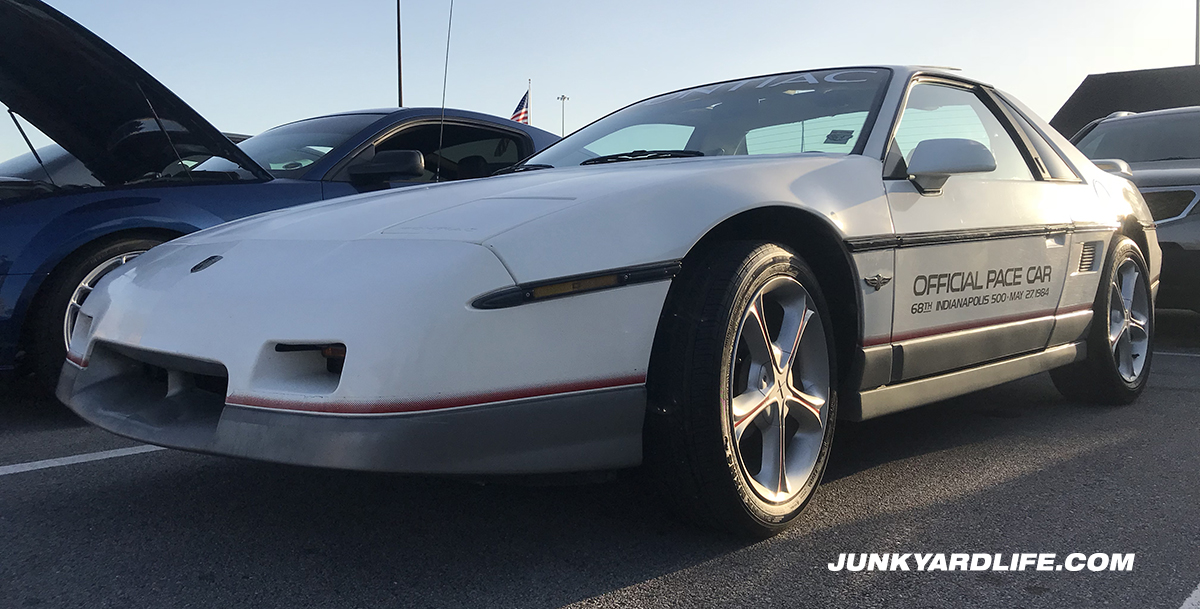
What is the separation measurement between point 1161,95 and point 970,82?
43.8ft

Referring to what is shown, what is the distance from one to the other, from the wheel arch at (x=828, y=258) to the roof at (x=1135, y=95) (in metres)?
13.3

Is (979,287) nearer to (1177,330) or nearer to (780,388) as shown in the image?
(780,388)

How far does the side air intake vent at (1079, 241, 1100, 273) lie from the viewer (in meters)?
3.57

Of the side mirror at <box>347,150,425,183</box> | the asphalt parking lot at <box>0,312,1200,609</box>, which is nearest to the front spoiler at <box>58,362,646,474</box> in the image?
the asphalt parking lot at <box>0,312,1200,609</box>

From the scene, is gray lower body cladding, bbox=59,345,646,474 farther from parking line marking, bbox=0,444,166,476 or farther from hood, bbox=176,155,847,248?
parking line marking, bbox=0,444,166,476

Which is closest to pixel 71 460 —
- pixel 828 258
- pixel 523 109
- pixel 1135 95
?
pixel 828 258

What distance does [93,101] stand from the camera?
3.74 metres

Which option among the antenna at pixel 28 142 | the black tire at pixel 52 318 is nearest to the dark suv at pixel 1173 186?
the black tire at pixel 52 318

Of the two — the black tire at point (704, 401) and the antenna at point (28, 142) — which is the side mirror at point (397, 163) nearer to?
the antenna at point (28, 142)

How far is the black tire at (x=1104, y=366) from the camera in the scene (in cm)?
374

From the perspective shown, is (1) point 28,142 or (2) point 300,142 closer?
(1) point 28,142

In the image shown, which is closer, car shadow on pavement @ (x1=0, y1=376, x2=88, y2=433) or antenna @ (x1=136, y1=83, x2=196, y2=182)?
car shadow on pavement @ (x1=0, y1=376, x2=88, y2=433)

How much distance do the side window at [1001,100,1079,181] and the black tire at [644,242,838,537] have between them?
194 cm

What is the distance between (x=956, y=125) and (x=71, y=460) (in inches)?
124
